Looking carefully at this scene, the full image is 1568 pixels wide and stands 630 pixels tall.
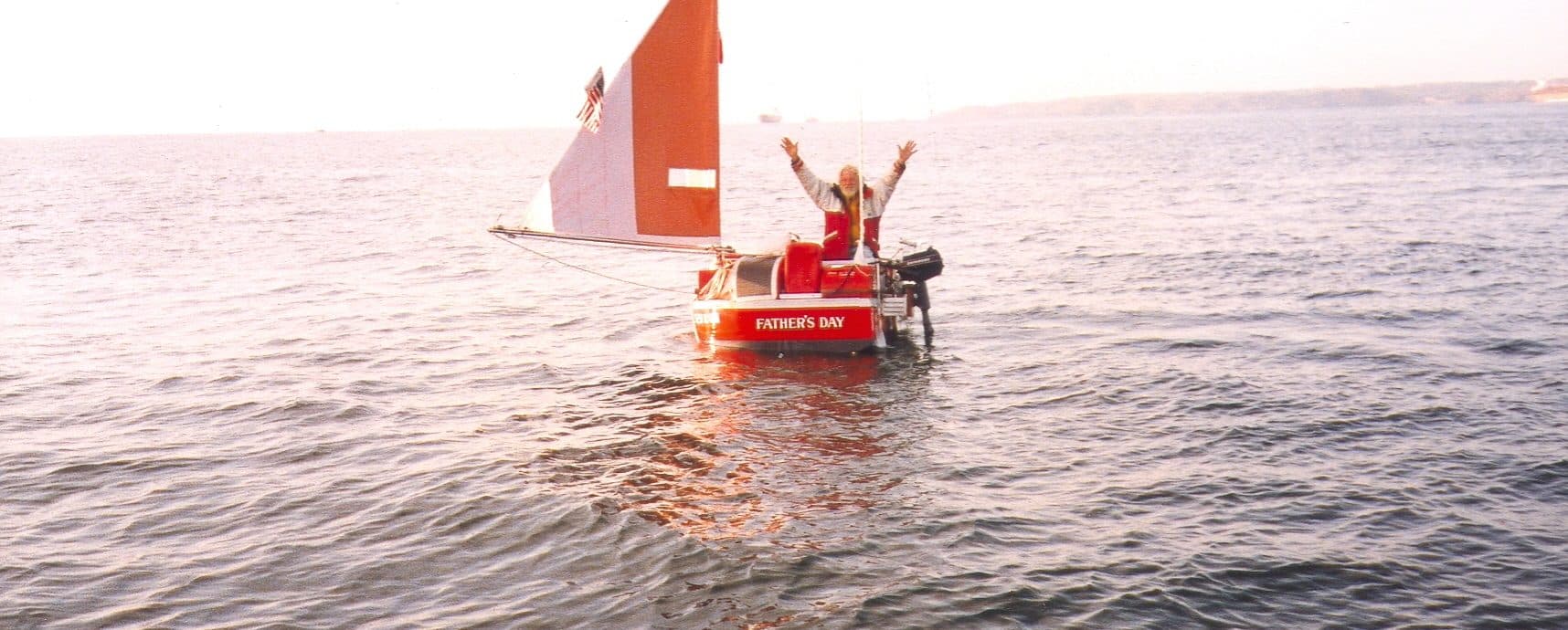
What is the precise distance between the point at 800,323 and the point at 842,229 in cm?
194

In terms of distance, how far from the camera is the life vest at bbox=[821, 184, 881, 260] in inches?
805

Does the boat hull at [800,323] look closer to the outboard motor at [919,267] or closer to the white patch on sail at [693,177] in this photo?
the outboard motor at [919,267]

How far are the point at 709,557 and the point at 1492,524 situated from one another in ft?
24.5

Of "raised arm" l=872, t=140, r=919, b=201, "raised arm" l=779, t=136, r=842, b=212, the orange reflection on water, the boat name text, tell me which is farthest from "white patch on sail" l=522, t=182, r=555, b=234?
"raised arm" l=872, t=140, r=919, b=201

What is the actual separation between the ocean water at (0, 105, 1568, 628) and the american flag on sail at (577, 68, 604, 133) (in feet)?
13.4

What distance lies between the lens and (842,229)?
20.7m

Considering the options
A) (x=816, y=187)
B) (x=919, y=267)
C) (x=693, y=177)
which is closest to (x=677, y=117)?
(x=693, y=177)

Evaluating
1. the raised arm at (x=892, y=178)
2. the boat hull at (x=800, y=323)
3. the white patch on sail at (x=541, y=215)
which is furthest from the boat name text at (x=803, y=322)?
the white patch on sail at (x=541, y=215)

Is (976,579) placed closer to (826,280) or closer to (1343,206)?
(826,280)

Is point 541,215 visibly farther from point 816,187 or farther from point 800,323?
point 800,323

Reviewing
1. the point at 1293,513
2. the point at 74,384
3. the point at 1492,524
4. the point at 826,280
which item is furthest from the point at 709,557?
the point at 74,384

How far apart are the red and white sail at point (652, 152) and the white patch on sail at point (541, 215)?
15 mm

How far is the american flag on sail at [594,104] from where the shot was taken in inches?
773

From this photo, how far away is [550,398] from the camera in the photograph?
1841 cm
